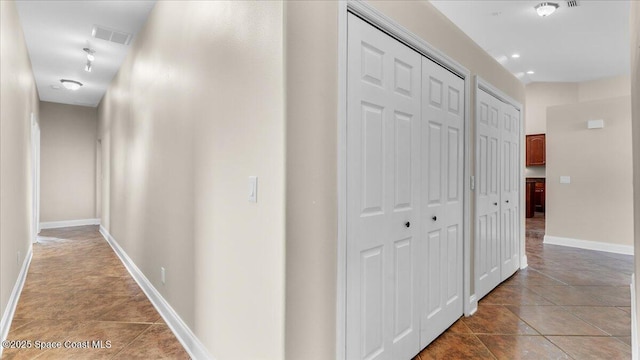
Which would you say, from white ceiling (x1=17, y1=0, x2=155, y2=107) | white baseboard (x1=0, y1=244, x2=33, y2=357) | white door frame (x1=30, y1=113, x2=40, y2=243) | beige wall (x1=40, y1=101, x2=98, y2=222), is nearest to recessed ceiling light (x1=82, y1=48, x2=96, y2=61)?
white ceiling (x1=17, y1=0, x2=155, y2=107)

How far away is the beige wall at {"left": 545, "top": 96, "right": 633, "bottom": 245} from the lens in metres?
5.09

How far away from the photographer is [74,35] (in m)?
3.88

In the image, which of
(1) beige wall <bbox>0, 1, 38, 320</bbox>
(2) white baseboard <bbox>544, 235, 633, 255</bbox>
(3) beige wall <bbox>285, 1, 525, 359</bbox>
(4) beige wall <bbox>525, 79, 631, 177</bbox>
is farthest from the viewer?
(4) beige wall <bbox>525, 79, 631, 177</bbox>

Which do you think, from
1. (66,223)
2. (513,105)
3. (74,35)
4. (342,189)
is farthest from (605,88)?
(66,223)

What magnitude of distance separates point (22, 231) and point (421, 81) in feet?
15.1

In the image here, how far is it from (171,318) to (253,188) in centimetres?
165

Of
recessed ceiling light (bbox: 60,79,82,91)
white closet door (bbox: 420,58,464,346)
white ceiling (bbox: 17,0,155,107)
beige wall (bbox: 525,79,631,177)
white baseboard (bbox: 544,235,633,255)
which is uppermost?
beige wall (bbox: 525,79,631,177)

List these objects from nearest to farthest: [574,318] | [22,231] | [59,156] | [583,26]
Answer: [574,318], [22,231], [583,26], [59,156]

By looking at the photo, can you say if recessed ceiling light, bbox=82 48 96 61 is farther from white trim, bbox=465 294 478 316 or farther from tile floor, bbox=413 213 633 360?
white trim, bbox=465 294 478 316

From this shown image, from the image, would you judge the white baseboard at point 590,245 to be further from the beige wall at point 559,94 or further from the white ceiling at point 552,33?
the white ceiling at point 552,33

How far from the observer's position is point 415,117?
2107mm

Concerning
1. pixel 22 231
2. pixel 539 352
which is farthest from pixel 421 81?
pixel 22 231

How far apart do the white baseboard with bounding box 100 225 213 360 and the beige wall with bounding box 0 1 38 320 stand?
1.02 m

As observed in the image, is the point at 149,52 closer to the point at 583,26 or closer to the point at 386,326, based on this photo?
the point at 386,326
